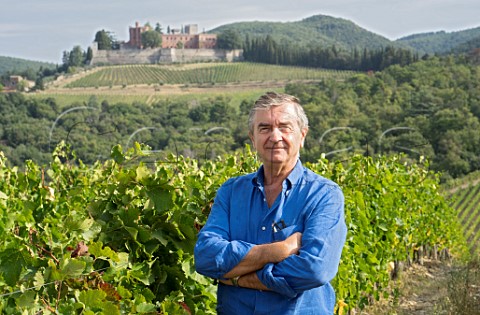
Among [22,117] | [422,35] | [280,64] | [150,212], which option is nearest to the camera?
[150,212]

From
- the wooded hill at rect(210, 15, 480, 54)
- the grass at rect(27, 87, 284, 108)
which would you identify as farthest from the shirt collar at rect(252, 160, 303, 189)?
the wooded hill at rect(210, 15, 480, 54)

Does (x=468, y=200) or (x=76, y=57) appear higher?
(x=76, y=57)

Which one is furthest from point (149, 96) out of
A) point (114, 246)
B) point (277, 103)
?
point (277, 103)

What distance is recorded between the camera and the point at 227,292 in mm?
2729

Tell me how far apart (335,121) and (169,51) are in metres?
82.6

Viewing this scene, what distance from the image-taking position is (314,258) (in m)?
2.56

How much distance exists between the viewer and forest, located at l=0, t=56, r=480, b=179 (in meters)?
34.9

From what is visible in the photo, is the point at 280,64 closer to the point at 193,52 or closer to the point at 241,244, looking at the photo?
the point at 193,52

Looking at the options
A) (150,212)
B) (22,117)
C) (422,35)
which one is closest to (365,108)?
(22,117)

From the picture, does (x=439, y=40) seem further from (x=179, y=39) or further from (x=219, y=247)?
(x=219, y=247)

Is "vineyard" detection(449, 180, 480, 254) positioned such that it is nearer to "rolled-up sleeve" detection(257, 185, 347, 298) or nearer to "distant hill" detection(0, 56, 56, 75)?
"rolled-up sleeve" detection(257, 185, 347, 298)

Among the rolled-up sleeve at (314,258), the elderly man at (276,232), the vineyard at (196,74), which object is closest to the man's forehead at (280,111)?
the elderly man at (276,232)

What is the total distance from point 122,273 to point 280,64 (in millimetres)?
96155

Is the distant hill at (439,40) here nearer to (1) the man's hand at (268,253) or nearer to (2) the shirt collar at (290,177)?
(2) the shirt collar at (290,177)
